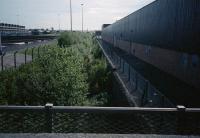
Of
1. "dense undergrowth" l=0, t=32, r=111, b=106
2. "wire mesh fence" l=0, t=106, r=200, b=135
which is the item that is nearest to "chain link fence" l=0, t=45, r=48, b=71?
"dense undergrowth" l=0, t=32, r=111, b=106

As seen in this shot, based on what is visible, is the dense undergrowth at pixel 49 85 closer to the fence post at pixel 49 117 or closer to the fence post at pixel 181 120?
the fence post at pixel 49 117

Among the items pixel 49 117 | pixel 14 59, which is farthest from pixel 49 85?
pixel 14 59

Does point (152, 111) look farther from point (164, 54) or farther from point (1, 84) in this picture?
point (164, 54)

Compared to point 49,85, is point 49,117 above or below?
above

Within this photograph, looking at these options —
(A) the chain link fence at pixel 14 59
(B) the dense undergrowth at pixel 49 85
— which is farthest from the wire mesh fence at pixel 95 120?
(A) the chain link fence at pixel 14 59

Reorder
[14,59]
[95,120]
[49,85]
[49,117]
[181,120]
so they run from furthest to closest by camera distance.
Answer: [14,59] → [49,85] → [95,120] → [49,117] → [181,120]

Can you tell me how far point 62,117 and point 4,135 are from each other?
4713 mm

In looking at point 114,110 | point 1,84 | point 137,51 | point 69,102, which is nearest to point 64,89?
point 69,102

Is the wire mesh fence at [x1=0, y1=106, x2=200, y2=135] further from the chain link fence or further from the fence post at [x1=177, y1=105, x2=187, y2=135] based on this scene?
the chain link fence

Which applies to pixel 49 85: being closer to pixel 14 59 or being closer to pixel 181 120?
pixel 181 120

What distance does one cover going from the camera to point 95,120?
11492 mm

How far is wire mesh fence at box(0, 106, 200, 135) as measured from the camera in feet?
18.8

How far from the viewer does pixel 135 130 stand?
33.2 feet

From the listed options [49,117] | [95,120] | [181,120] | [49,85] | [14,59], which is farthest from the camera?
[14,59]
